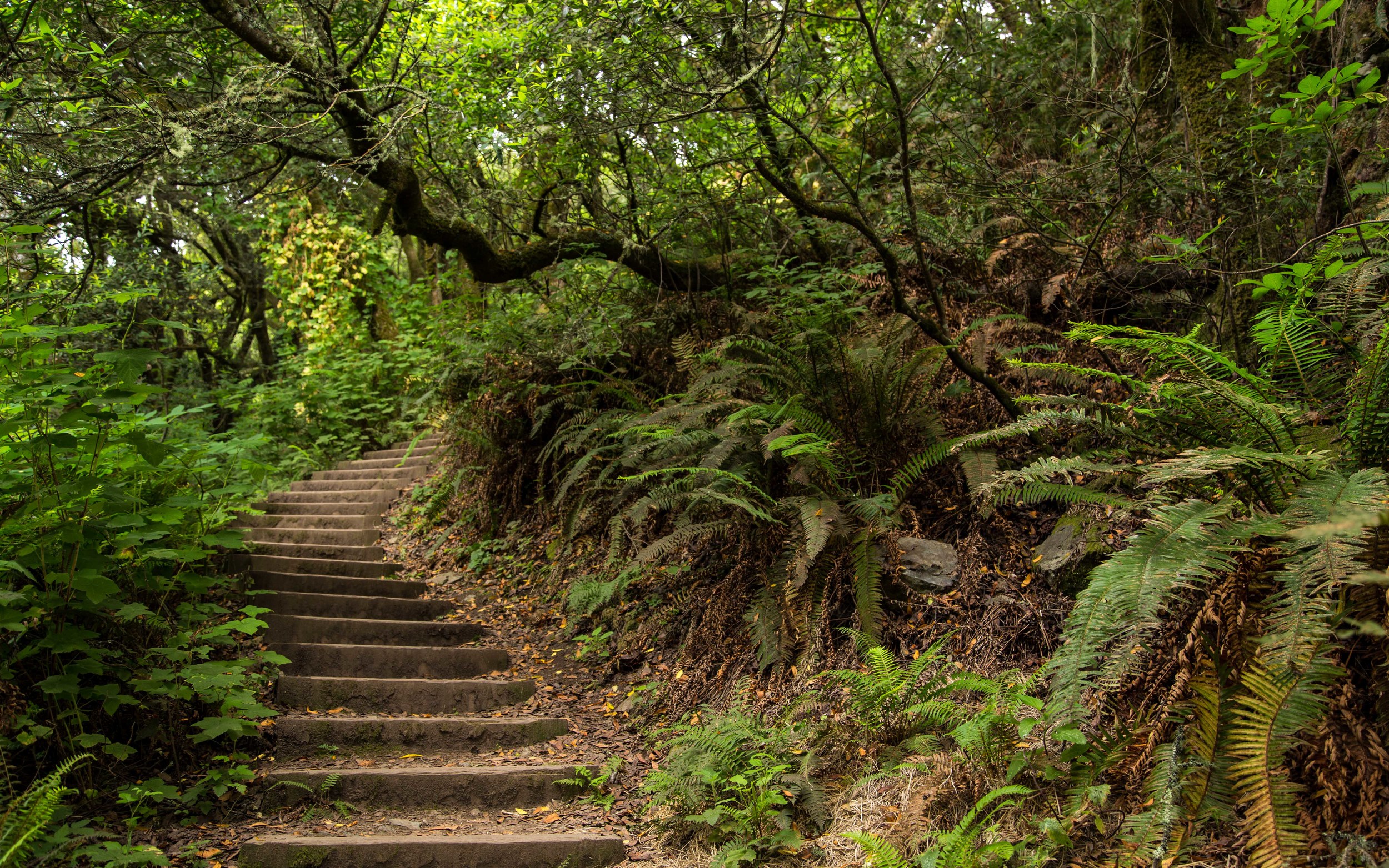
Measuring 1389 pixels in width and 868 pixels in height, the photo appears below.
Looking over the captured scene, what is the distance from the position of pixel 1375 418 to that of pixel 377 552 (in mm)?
8221

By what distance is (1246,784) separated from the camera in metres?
2.02

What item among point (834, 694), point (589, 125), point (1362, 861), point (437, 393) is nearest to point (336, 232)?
point (437, 393)

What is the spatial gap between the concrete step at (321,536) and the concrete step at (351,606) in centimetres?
252

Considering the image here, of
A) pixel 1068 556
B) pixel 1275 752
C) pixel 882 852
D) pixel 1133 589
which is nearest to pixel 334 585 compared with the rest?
pixel 882 852

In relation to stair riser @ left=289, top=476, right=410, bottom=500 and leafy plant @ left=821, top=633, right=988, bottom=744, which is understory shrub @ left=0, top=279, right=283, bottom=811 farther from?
stair riser @ left=289, top=476, right=410, bottom=500

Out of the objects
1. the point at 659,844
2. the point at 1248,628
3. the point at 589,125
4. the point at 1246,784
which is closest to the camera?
the point at 1246,784

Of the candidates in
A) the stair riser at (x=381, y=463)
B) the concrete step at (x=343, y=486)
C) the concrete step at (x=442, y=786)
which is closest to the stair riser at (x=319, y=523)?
the concrete step at (x=343, y=486)

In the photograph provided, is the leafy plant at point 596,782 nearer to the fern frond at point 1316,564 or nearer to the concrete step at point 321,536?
the fern frond at point 1316,564

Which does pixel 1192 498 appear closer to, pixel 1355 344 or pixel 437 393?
pixel 1355 344

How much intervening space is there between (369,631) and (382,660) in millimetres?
540

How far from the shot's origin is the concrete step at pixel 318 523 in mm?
8891

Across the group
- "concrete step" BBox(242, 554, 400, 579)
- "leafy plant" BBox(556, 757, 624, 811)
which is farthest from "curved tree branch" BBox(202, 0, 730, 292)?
"leafy plant" BBox(556, 757, 624, 811)

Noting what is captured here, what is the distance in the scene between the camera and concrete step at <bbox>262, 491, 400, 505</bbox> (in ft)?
30.3

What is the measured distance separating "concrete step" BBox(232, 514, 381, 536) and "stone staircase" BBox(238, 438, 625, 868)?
163 centimetres
